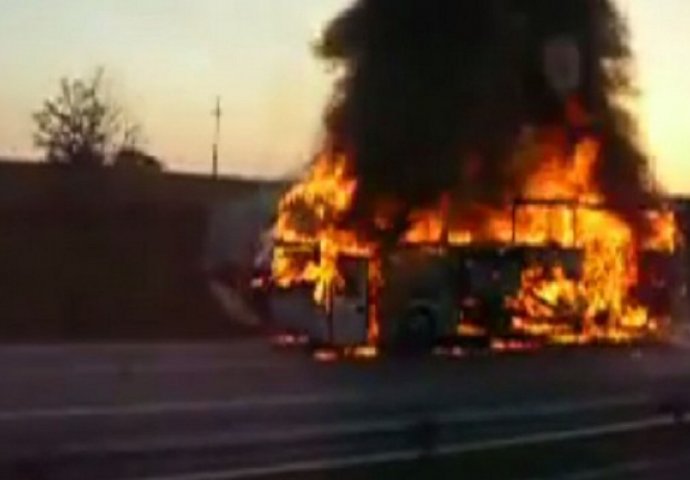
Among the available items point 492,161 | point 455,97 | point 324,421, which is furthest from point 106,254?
point 324,421

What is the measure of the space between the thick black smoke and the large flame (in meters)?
0.43

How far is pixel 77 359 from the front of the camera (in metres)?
27.4

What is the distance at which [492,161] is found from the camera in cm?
3816

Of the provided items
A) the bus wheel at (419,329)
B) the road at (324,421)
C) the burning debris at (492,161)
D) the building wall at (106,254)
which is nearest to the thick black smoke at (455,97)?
the burning debris at (492,161)

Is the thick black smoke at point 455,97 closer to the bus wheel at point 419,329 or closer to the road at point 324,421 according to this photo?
the bus wheel at point 419,329

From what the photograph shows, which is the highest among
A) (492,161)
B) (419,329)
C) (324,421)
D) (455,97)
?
(455,97)

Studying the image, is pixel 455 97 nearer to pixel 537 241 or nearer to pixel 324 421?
pixel 537 241

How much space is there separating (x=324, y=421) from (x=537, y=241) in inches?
764

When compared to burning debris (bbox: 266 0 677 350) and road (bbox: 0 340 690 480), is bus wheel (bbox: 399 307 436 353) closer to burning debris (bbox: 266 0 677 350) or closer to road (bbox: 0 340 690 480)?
burning debris (bbox: 266 0 677 350)

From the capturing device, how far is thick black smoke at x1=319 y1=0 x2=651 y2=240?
125 feet

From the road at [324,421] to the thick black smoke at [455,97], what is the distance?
10761 mm

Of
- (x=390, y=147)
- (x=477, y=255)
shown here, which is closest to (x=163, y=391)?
(x=477, y=255)

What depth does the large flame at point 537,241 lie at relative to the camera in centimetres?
3441

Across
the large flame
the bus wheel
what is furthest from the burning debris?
the bus wheel
